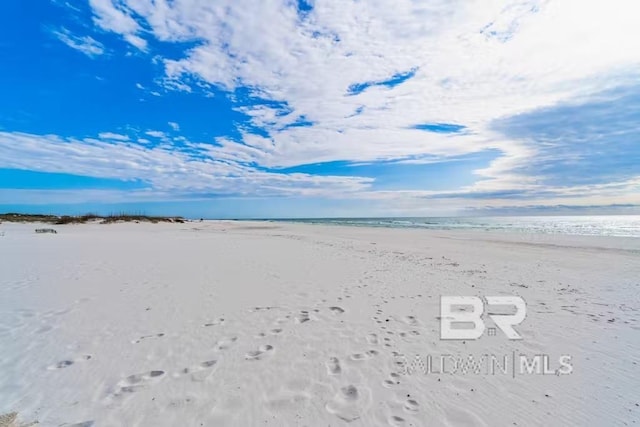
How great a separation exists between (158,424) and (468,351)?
13.6ft

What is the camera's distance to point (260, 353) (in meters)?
4.57

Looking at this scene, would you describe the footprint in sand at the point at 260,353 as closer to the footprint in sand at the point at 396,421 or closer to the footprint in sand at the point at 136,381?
the footprint in sand at the point at 136,381

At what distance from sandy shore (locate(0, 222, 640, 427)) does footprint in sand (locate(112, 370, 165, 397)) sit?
0.08ft

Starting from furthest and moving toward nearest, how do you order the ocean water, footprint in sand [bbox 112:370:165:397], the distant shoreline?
the distant shoreline < the ocean water < footprint in sand [bbox 112:370:165:397]

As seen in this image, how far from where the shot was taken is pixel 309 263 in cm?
1218

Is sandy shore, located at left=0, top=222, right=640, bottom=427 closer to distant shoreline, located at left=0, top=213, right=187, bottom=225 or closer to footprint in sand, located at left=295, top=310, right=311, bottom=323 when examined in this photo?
footprint in sand, located at left=295, top=310, right=311, bottom=323

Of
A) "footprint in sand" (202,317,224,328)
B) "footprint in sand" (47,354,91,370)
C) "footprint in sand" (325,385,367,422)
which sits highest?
"footprint in sand" (47,354,91,370)

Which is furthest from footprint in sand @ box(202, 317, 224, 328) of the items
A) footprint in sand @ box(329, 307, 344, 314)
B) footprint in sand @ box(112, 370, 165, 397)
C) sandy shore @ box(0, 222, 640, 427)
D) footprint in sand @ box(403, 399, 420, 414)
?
footprint in sand @ box(403, 399, 420, 414)

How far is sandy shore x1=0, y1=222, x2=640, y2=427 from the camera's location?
3.30 meters

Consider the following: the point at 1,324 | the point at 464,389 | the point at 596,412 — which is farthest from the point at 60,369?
the point at 596,412

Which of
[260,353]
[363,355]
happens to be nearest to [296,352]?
[260,353]

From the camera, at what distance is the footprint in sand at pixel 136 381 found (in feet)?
11.7

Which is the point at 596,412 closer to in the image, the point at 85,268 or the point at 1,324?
the point at 1,324

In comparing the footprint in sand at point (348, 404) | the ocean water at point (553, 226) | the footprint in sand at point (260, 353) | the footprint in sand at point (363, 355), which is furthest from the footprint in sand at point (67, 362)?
the ocean water at point (553, 226)
